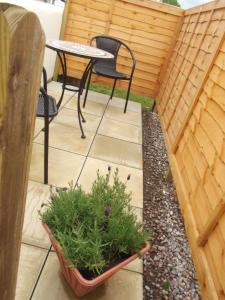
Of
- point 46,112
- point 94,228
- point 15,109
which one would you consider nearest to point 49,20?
point 46,112

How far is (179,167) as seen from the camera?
8.61ft

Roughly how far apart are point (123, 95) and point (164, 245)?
400 centimetres

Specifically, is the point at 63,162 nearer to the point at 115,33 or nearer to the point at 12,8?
the point at 12,8

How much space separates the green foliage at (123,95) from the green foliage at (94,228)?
3.95 meters

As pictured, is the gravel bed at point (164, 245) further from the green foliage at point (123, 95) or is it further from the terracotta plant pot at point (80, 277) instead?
the green foliage at point (123, 95)

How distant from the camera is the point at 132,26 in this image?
4.97 m

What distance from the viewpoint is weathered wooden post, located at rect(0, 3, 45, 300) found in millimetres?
401

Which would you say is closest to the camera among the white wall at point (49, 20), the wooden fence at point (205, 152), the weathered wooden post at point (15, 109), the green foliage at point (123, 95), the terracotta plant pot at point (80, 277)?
the weathered wooden post at point (15, 109)

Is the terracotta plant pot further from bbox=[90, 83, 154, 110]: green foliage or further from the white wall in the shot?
bbox=[90, 83, 154, 110]: green foliage

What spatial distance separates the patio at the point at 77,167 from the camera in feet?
4.91

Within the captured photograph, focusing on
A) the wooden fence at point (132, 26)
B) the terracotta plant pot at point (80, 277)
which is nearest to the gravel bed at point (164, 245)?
the terracotta plant pot at point (80, 277)

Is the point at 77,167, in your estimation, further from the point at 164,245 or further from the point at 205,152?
the point at 205,152

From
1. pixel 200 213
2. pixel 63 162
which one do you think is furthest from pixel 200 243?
pixel 63 162

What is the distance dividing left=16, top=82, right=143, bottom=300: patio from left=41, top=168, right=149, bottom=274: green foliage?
0.26m
